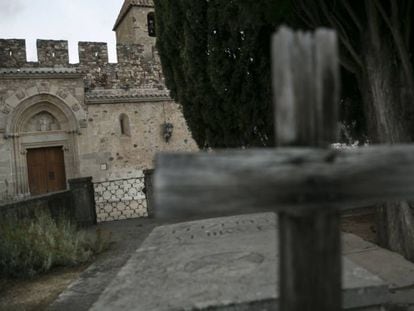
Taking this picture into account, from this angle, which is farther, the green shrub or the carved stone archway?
the carved stone archway

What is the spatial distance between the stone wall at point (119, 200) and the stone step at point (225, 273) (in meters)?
9.69

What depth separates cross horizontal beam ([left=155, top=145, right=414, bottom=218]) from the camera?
1260mm

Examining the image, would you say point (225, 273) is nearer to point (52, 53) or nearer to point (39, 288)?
point (39, 288)

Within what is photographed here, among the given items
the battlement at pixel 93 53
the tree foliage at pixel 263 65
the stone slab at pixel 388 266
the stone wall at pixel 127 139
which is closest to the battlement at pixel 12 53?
the battlement at pixel 93 53

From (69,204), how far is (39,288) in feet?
16.8

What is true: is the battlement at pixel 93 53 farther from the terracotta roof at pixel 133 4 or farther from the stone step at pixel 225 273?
the stone step at pixel 225 273

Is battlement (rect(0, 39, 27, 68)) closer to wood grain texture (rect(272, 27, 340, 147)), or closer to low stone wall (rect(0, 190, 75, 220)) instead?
low stone wall (rect(0, 190, 75, 220))

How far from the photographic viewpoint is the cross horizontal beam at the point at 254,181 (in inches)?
49.6

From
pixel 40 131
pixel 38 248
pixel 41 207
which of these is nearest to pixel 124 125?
pixel 40 131

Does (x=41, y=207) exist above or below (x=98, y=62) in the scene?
below

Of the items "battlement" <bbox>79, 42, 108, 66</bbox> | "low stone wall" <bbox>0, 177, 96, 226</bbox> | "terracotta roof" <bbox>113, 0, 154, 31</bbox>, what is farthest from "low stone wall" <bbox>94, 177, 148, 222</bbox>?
"terracotta roof" <bbox>113, 0, 154, 31</bbox>

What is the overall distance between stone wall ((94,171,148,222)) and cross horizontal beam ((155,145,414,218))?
12948mm

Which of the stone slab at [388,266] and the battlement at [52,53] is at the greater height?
the battlement at [52,53]

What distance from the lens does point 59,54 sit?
15.1m
